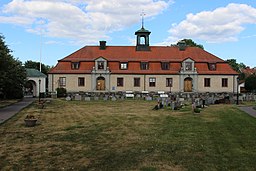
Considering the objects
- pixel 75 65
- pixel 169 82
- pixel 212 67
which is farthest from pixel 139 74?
pixel 212 67

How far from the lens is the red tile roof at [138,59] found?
52.9 metres

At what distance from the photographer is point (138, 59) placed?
54094mm

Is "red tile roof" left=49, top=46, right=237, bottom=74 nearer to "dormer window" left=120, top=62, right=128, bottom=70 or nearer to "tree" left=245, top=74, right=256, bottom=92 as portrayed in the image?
"dormer window" left=120, top=62, right=128, bottom=70

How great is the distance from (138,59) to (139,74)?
2.83 m

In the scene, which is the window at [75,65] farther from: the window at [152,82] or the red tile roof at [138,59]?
the window at [152,82]

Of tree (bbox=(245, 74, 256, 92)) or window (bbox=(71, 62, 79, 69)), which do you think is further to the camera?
tree (bbox=(245, 74, 256, 92))

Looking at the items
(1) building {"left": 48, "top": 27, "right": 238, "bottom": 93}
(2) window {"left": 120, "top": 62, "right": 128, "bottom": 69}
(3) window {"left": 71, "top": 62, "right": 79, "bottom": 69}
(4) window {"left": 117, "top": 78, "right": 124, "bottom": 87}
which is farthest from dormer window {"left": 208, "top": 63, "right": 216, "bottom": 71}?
(3) window {"left": 71, "top": 62, "right": 79, "bottom": 69}

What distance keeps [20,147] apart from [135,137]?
4344 millimetres

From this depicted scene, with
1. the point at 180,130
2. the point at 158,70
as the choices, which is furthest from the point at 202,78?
the point at 180,130

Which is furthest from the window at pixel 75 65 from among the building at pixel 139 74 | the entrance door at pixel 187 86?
the entrance door at pixel 187 86

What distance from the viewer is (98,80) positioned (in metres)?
52.8

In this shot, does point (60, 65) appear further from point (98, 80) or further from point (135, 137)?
point (135, 137)

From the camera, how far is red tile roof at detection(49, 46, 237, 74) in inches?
2083

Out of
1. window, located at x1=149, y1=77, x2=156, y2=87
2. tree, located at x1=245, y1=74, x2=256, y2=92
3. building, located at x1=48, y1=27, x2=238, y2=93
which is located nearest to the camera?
building, located at x1=48, y1=27, x2=238, y2=93
